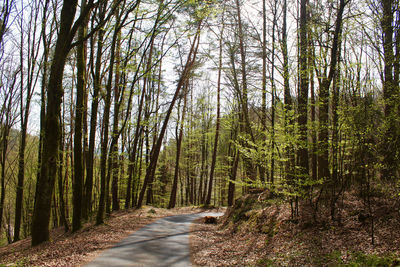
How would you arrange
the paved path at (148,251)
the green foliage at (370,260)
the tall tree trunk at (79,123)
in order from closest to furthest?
the green foliage at (370,260)
the paved path at (148,251)
the tall tree trunk at (79,123)

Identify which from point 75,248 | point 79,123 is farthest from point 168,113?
point 75,248

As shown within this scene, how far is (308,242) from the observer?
5910 mm

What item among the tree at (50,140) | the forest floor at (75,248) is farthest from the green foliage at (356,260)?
the tree at (50,140)

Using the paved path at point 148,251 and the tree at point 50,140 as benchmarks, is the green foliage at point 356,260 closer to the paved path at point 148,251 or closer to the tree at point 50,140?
the paved path at point 148,251

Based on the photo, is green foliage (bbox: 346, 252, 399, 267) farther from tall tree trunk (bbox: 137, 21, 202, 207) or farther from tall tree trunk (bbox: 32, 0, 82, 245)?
tall tree trunk (bbox: 137, 21, 202, 207)

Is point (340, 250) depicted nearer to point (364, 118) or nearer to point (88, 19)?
point (364, 118)

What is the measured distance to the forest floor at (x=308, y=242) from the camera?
15.3 ft

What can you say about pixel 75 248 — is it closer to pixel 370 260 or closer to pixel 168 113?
pixel 370 260

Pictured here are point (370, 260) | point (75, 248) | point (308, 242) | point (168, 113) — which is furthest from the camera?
point (168, 113)

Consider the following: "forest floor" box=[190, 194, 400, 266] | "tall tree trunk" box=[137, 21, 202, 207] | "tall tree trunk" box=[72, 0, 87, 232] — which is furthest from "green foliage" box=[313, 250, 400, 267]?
"tall tree trunk" box=[137, 21, 202, 207]

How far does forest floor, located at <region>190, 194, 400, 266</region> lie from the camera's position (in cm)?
467

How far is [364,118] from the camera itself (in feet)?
17.5

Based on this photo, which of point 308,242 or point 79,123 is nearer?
point 308,242

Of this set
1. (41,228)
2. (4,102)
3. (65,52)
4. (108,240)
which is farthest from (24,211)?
(65,52)
